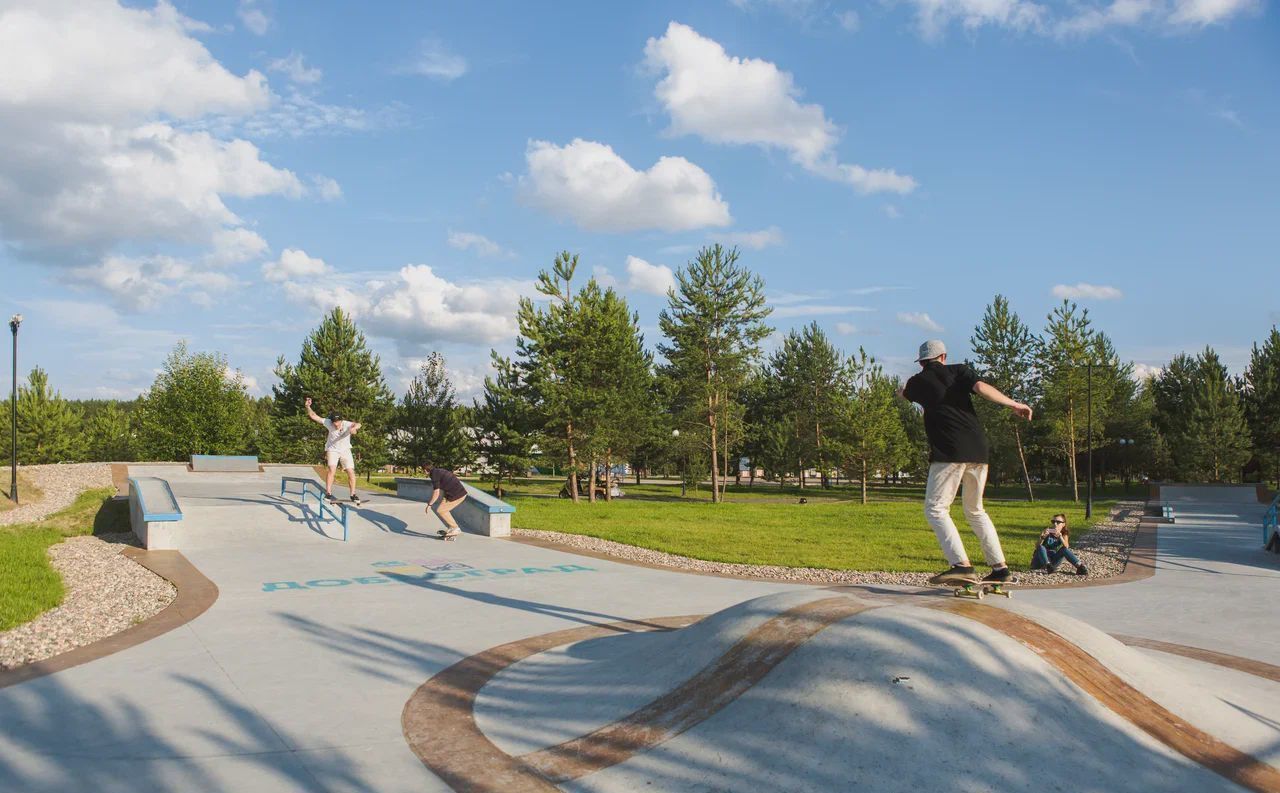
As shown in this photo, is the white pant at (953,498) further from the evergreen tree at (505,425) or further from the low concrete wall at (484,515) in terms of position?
the evergreen tree at (505,425)

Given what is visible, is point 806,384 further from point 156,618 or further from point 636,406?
point 156,618

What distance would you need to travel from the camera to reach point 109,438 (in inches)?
2293

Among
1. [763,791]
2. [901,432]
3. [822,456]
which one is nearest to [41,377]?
[822,456]

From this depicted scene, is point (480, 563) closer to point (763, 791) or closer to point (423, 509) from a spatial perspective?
point (423, 509)

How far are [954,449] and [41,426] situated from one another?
196 feet

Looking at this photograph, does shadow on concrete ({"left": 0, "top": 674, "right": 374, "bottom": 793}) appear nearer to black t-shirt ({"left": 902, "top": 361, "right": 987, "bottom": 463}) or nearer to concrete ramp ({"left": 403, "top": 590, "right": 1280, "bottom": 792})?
concrete ramp ({"left": 403, "top": 590, "right": 1280, "bottom": 792})

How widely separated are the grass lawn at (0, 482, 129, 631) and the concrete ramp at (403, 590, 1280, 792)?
6190 mm

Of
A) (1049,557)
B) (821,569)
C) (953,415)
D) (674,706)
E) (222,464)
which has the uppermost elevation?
(953,415)

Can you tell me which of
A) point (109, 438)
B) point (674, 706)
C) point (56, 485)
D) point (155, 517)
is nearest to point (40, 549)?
point (155, 517)

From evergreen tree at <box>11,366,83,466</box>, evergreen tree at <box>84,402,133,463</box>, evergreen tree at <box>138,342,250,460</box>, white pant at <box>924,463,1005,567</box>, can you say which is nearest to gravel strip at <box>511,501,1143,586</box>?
white pant at <box>924,463,1005,567</box>

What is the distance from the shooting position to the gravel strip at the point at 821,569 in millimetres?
12141

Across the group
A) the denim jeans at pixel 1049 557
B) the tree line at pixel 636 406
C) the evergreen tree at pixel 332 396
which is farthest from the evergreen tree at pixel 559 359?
the denim jeans at pixel 1049 557

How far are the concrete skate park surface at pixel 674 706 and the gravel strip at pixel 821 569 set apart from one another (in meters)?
4.00

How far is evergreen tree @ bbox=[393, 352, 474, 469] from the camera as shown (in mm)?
42406
